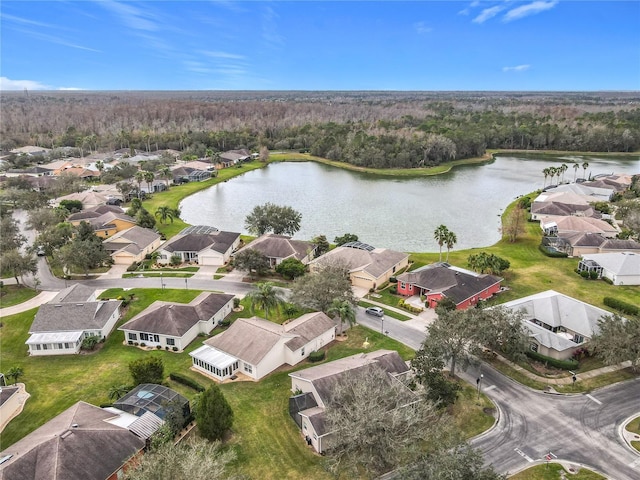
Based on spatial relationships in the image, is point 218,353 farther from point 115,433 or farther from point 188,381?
point 115,433

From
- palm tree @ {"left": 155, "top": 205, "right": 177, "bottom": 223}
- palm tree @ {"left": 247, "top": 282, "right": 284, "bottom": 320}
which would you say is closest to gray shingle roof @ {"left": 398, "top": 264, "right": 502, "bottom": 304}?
palm tree @ {"left": 247, "top": 282, "right": 284, "bottom": 320}

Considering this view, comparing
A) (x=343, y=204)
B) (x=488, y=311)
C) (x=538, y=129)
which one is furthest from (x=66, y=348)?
(x=538, y=129)

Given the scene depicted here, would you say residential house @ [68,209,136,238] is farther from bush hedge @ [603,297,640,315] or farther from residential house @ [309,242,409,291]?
bush hedge @ [603,297,640,315]

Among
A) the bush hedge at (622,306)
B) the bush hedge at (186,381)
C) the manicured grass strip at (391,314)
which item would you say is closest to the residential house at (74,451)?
the bush hedge at (186,381)

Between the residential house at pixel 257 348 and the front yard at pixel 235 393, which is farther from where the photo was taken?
the residential house at pixel 257 348

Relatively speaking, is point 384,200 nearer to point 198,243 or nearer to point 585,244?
point 585,244

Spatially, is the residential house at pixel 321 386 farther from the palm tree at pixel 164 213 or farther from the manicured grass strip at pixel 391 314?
the palm tree at pixel 164 213
